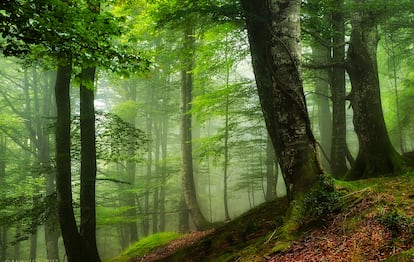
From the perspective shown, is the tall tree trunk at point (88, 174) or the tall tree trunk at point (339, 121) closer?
the tall tree trunk at point (88, 174)

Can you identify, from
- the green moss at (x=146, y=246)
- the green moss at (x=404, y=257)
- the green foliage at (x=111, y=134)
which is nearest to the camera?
the green moss at (x=404, y=257)

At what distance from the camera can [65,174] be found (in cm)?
794

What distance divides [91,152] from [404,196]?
7.31 meters

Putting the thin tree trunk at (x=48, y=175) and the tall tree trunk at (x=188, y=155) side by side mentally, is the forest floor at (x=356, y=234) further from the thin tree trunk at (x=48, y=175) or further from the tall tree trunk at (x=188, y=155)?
the thin tree trunk at (x=48, y=175)

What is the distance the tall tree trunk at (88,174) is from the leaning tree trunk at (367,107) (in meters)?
6.52

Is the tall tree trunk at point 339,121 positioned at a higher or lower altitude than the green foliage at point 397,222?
higher

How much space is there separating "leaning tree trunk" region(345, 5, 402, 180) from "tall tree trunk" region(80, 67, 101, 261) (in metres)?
6.52

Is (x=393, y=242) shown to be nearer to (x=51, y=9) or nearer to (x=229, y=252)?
(x=229, y=252)

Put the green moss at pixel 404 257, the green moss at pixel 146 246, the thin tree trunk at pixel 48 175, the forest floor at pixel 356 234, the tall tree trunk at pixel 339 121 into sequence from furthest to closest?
the thin tree trunk at pixel 48 175 < the green moss at pixel 146 246 < the tall tree trunk at pixel 339 121 < the forest floor at pixel 356 234 < the green moss at pixel 404 257

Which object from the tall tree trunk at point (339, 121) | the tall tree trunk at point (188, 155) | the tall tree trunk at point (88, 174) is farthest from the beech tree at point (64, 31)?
the tall tree trunk at point (188, 155)

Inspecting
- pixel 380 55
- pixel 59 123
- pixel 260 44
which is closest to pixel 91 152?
pixel 59 123

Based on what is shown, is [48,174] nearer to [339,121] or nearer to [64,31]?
[64,31]

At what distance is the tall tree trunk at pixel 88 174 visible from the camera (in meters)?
8.26

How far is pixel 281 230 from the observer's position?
4.52m
